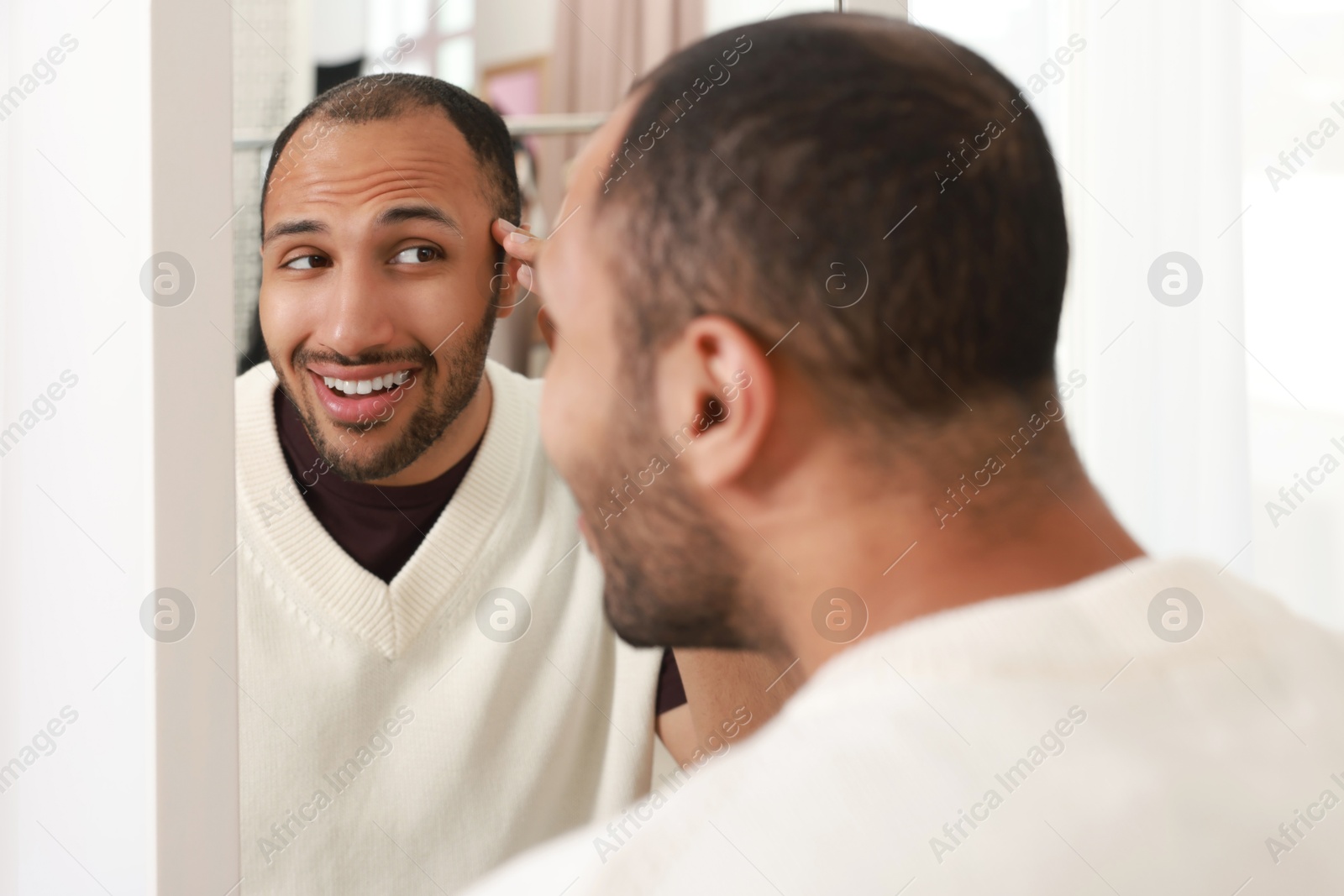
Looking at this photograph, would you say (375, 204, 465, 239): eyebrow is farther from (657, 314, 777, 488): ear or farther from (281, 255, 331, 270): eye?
(657, 314, 777, 488): ear

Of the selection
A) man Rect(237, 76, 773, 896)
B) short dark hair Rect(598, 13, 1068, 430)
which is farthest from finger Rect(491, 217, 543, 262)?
short dark hair Rect(598, 13, 1068, 430)

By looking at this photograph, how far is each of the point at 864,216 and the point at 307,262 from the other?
32 cm

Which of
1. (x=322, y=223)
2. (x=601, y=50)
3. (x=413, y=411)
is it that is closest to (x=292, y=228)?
(x=322, y=223)

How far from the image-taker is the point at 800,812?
0.43m

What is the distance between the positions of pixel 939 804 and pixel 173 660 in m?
0.41

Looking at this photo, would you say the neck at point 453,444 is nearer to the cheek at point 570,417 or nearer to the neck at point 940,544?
the cheek at point 570,417

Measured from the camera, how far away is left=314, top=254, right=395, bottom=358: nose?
64cm

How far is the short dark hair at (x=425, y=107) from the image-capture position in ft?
2.13

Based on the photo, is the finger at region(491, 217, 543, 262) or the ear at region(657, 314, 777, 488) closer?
the ear at region(657, 314, 777, 488)

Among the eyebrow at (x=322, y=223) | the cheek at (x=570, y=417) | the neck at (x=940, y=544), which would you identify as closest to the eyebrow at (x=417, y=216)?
the eyebrow at (x=322, y=223)

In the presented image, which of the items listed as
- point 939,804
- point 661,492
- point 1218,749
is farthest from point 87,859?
point 1218,749

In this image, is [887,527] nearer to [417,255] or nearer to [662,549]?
[662,549]

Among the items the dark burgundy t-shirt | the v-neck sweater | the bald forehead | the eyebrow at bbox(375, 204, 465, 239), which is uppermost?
the bald forehead

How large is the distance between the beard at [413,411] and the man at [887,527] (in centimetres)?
8
